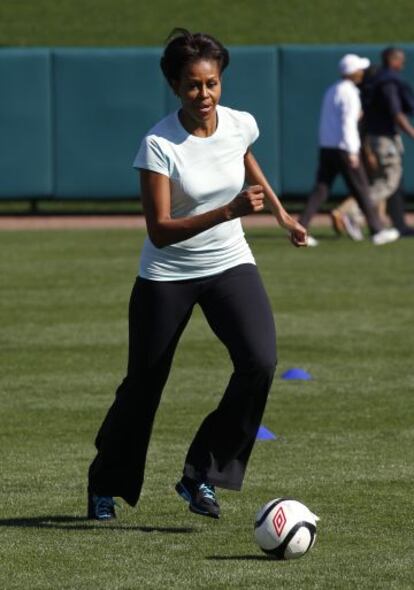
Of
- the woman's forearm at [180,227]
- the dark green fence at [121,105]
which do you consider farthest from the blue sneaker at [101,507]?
the dark green fence at [121,105]

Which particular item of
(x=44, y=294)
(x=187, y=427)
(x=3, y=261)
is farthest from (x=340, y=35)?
(x=187, y=427)

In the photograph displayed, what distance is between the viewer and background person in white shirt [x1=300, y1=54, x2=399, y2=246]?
20.8 metres

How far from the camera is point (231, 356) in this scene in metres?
7.18

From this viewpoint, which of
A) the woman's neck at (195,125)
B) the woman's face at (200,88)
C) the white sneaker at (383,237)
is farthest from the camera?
the white sneaker at (383,237)

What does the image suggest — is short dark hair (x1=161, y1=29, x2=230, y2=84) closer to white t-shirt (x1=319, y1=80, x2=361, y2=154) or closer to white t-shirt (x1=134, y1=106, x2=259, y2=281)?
white t-shirt (x1=134, y1=106, x2=259, y2=281)

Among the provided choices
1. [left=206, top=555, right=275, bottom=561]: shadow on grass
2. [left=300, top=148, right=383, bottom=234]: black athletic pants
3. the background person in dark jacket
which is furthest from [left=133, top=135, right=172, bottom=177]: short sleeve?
the background person in dark jacket

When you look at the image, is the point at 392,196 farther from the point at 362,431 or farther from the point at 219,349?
the point at 362,431

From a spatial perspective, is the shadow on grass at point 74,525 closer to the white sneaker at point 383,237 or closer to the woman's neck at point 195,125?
the woman's neck at point 195,125

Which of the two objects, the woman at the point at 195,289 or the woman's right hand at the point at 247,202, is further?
the woman at the point at 195,289

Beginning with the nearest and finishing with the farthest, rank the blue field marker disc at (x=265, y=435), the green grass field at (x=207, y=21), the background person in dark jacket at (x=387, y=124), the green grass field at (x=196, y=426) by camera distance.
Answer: the green grass field at (x=196, y=426), the blue field marker disc at (x=265, y=435), the background person in dark jacket at (x=387, y=124), the green grass field at (x=207, y=21)

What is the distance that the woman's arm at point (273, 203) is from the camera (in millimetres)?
7441

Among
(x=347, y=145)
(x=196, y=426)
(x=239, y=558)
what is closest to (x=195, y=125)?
(x=239, y=558)

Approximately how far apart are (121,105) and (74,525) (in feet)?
62.9

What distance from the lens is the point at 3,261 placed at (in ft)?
63.6
